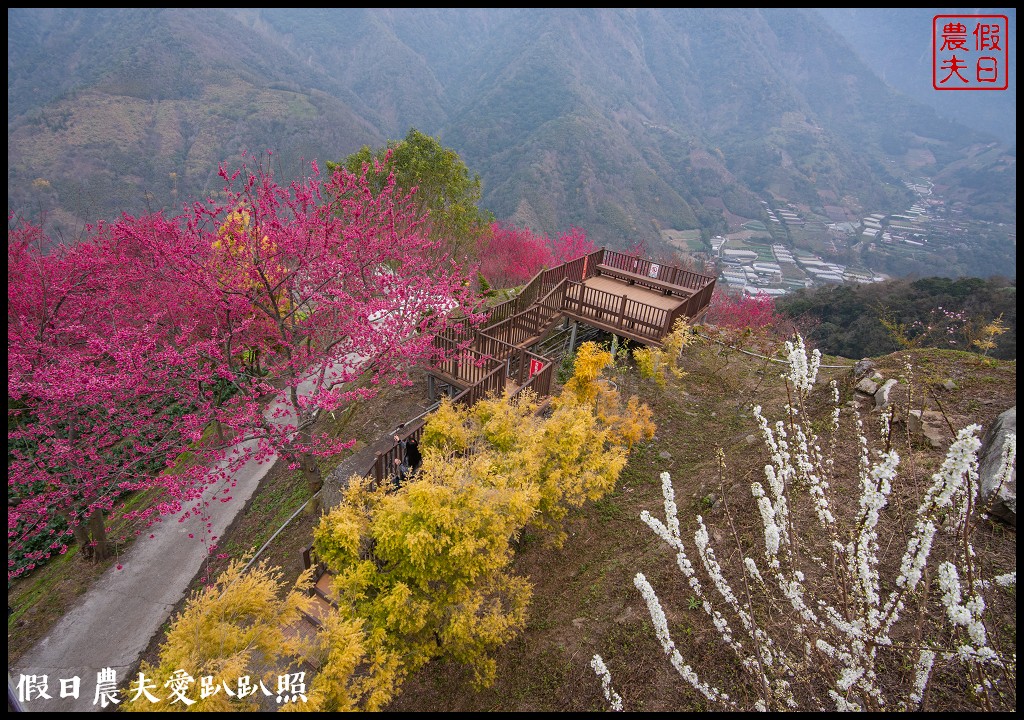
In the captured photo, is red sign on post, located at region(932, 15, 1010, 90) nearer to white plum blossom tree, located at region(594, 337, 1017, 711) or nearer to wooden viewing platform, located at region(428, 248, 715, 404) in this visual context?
wooden viewing platform, located at region(428, 248, 715, 404)

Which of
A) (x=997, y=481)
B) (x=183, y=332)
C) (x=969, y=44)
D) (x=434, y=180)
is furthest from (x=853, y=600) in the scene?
(x=434, y=180)

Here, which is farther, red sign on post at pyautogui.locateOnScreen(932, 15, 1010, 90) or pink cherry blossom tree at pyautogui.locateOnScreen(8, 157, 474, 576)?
red sign on post at pyautogui.locateOnScreen(932, 15, 1010, 90)

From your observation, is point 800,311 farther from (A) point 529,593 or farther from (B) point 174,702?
(B) point 174,702

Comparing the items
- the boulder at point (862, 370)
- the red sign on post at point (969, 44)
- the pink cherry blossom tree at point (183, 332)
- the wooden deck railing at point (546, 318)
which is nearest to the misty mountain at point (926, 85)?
the red sign on post at point (969, 44)

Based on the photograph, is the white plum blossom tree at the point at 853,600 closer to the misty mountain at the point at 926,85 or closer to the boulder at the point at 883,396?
the boulder at the point at 883,396

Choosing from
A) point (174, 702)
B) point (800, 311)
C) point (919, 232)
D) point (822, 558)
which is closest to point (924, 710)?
point (822, 558)

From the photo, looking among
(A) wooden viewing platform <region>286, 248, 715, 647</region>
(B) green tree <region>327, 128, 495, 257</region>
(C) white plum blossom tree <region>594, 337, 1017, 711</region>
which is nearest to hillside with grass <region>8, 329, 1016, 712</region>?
(C) white plum blossom tree <region>594, 337, 1017, 711</region>
